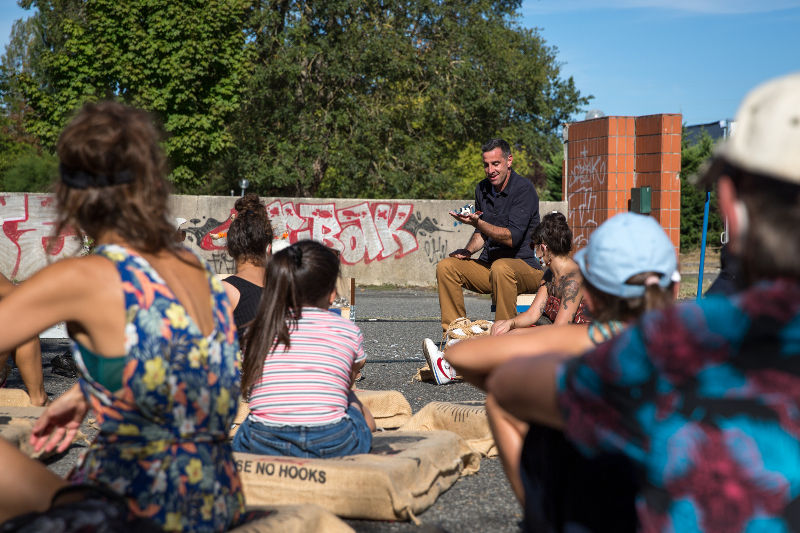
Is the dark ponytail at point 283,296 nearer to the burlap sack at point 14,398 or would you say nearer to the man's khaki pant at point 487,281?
the burlap sack at point 14,398

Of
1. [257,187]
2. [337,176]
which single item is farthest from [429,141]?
[257,187]

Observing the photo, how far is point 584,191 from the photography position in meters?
13.9

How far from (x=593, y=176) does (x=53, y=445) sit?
11896 millimetres

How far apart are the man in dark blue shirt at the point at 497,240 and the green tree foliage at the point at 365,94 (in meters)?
20.0

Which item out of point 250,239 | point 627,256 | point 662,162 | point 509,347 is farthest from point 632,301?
point 662,162

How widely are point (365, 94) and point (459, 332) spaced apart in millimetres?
22179

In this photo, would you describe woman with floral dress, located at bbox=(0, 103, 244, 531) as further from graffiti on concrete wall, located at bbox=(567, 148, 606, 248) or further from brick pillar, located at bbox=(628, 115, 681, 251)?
graffiti on concrete wall, located at bbox=(567, 148, 606, 248)

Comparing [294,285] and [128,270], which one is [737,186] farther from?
[294,285]

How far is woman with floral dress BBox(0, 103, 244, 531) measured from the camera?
2.17 meters

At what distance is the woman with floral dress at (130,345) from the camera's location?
7.13 ft

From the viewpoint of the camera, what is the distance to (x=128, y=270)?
226 centimetres

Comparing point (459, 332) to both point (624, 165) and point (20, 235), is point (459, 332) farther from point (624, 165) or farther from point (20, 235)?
point (20, 235)

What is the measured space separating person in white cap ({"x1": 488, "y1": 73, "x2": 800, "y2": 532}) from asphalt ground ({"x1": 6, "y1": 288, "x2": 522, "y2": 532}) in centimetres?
148

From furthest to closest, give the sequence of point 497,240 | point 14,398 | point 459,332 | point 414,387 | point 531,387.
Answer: point 497,240, point 459,332, point 414,387, point 14,398, point 531,387
